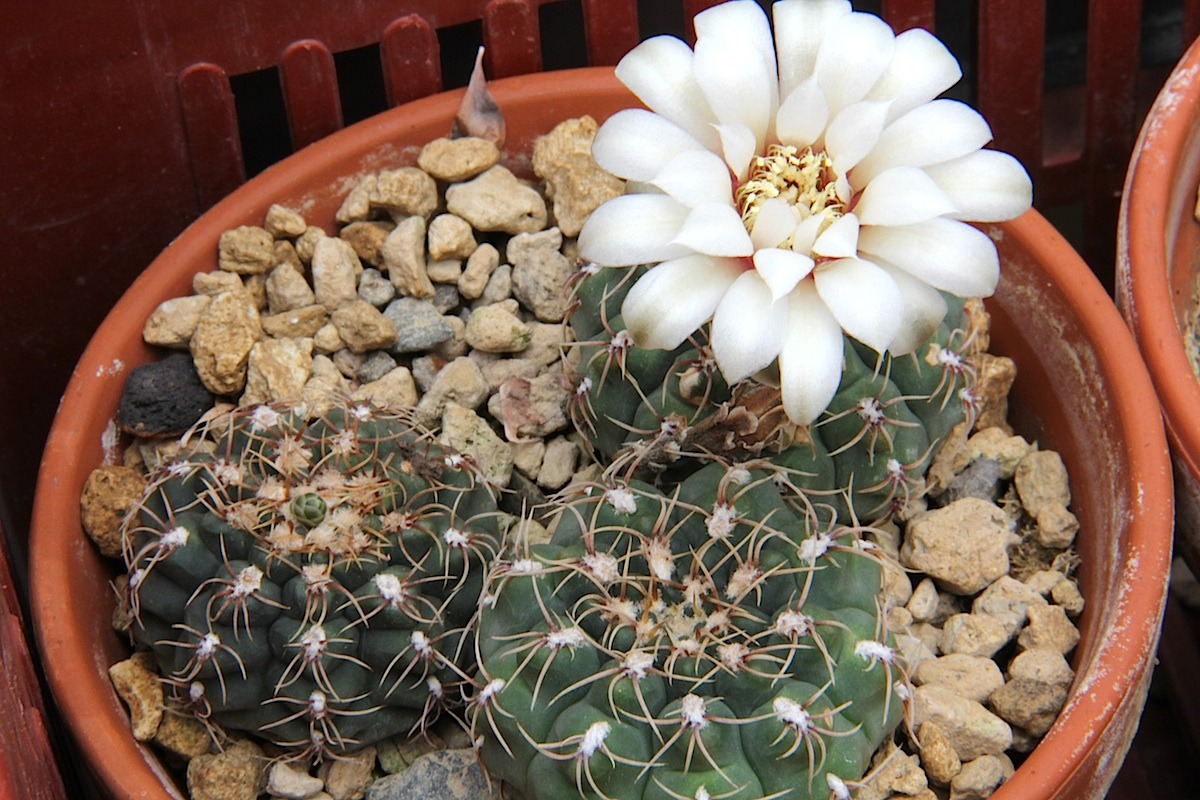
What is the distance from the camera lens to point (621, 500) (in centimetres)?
101

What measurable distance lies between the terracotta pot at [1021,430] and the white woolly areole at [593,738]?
1.16ft

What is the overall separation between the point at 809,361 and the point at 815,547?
0.62ft

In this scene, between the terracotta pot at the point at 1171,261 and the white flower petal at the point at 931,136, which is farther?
the terracotta pot at the point at 1171,261

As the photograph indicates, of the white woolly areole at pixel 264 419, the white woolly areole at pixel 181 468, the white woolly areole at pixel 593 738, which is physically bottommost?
the white woolly areole at pixel 593 738

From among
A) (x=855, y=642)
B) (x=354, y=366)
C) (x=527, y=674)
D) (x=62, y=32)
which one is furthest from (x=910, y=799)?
(x=62, y=32)

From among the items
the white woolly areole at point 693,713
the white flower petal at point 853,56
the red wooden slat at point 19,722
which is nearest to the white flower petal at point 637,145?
the white flower petal at point 853,56

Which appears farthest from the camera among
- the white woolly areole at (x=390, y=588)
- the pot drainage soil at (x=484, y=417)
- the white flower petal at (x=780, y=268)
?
the pot drainage soil at (x=484, y=417)

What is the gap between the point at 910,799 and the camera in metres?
1.09

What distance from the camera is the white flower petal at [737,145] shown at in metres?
0.91

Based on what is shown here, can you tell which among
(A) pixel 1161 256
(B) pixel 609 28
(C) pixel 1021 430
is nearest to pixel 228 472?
(B) pixel 609 28

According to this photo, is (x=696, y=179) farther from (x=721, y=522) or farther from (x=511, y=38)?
(x=511, y=38)

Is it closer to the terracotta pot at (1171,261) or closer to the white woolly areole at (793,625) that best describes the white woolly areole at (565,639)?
the white woolly areole at (793,625)

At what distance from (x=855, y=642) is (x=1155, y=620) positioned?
0.35 meters

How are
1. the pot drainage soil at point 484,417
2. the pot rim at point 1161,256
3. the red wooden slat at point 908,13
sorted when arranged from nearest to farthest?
the pot drainage soil at point 484,417, the pot rim at point 1161,256, the red wooden slat at point 908,13
